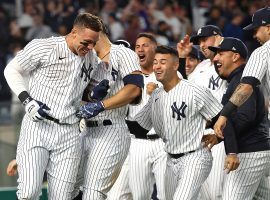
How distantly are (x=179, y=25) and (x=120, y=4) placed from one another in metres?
1.22

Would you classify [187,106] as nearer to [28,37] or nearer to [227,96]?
[227,96]

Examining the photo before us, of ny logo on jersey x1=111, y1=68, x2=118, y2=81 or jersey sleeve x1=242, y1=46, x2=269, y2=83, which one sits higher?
jersey sleeve x1=242, y1=46, x2=269, y2=83

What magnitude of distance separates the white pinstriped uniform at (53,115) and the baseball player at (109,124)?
25 centimetres

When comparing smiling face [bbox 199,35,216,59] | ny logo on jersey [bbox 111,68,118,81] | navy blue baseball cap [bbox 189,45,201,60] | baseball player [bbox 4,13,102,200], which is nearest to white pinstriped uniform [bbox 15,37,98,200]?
baseball player [bbox 4,13,102,200]

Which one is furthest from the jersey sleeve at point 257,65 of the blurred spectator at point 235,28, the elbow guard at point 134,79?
the blurred spectator at point 235,28

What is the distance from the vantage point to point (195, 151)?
892 cm

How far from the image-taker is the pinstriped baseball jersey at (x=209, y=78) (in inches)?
404

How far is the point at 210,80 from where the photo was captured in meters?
10.4

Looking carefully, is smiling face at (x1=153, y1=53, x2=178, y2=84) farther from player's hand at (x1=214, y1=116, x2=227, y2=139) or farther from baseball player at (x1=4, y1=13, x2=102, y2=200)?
player's hand at (x1=214, y1=116, x2=227, y2=139)

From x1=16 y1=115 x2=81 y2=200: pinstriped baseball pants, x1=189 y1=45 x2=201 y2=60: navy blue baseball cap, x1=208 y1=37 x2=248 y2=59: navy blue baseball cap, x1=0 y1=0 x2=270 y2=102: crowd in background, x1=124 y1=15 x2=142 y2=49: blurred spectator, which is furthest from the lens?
x1=124 y1=15 x2=142 y2=49: blurred spectator

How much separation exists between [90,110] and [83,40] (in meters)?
0.62

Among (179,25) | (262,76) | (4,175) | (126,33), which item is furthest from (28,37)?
(262,76)

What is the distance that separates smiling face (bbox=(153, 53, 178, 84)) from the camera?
29.3 feet

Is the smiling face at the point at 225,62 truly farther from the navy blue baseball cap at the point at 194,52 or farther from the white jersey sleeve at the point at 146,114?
the navy blue baseball cap at the point at 194,52
